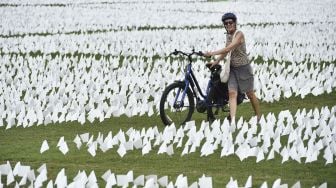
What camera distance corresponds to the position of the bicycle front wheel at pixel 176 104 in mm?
9500

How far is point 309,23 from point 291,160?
959 inches

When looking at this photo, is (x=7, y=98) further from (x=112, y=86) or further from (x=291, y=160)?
(x=291, y=160)

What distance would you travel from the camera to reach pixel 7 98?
11383 millimetres

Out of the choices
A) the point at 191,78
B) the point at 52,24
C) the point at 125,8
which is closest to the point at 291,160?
the point at 191,78

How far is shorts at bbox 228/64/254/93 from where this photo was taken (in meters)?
9.25

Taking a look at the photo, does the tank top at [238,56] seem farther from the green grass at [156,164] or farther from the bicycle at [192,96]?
the green grass at [156,164]

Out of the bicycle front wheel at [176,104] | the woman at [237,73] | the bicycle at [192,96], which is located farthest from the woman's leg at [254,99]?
the bicycle front wheel at [176,104]

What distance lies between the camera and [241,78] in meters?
9.26

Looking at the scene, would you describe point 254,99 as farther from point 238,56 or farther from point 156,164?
point 156,164

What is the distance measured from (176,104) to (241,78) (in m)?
1.14

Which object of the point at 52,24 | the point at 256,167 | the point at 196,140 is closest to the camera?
the point at 256,167

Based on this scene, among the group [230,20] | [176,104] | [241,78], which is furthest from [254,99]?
[230,20]

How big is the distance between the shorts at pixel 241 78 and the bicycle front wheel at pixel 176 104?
799 millimetres

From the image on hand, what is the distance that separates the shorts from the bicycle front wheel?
799mm
